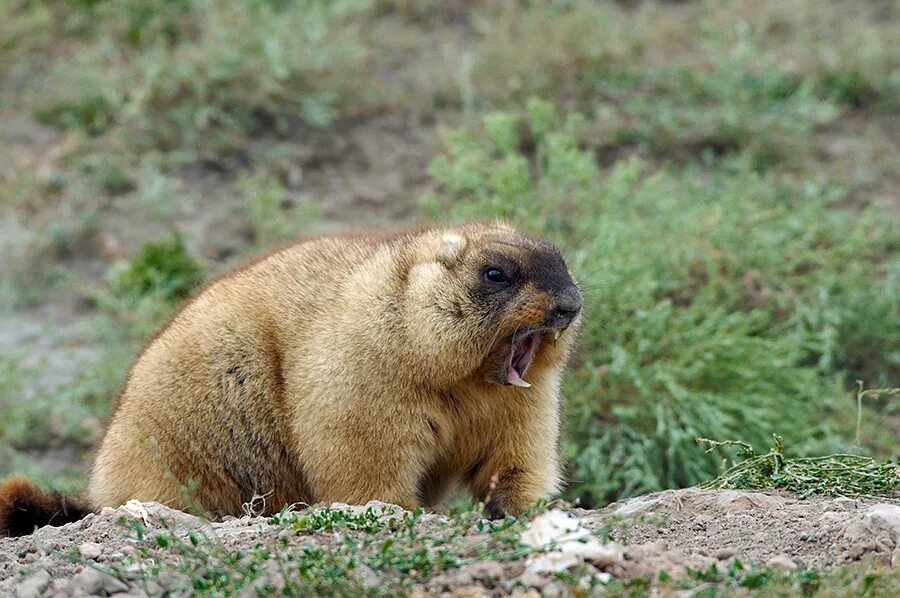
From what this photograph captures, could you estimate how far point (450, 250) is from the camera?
5355 millimetres

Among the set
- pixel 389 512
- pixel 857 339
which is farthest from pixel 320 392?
pixel 857 339

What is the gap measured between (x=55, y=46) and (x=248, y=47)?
6.03 ft

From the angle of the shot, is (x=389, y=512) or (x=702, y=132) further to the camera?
(x=702, y=132)

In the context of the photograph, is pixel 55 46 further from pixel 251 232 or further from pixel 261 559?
pixel 261 559

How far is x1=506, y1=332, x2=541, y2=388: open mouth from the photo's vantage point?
5.24 m

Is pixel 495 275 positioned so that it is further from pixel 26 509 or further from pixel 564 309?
pixel 26 509

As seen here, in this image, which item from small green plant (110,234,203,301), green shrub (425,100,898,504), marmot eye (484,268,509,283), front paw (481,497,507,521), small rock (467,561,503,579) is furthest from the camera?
small green plant (110,234,203,301)

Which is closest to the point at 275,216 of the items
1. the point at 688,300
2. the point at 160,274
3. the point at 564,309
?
the point at 160,274

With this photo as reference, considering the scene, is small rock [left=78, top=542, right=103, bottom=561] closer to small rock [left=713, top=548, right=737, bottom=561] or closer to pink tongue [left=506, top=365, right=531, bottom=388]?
pink tongue [left=506, top=365, right=531, bottom=388]

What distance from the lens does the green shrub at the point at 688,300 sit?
23.0 ft

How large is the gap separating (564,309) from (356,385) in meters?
0.89

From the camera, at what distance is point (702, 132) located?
1020cm

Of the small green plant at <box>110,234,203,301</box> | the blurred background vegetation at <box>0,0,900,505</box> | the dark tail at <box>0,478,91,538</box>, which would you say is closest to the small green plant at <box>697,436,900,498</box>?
the blurred background vegetation at <box>0,0,900,505</box>

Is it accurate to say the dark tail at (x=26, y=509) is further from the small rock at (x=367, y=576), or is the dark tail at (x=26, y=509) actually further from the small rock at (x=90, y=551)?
the small rock at (x=367, y=576)
